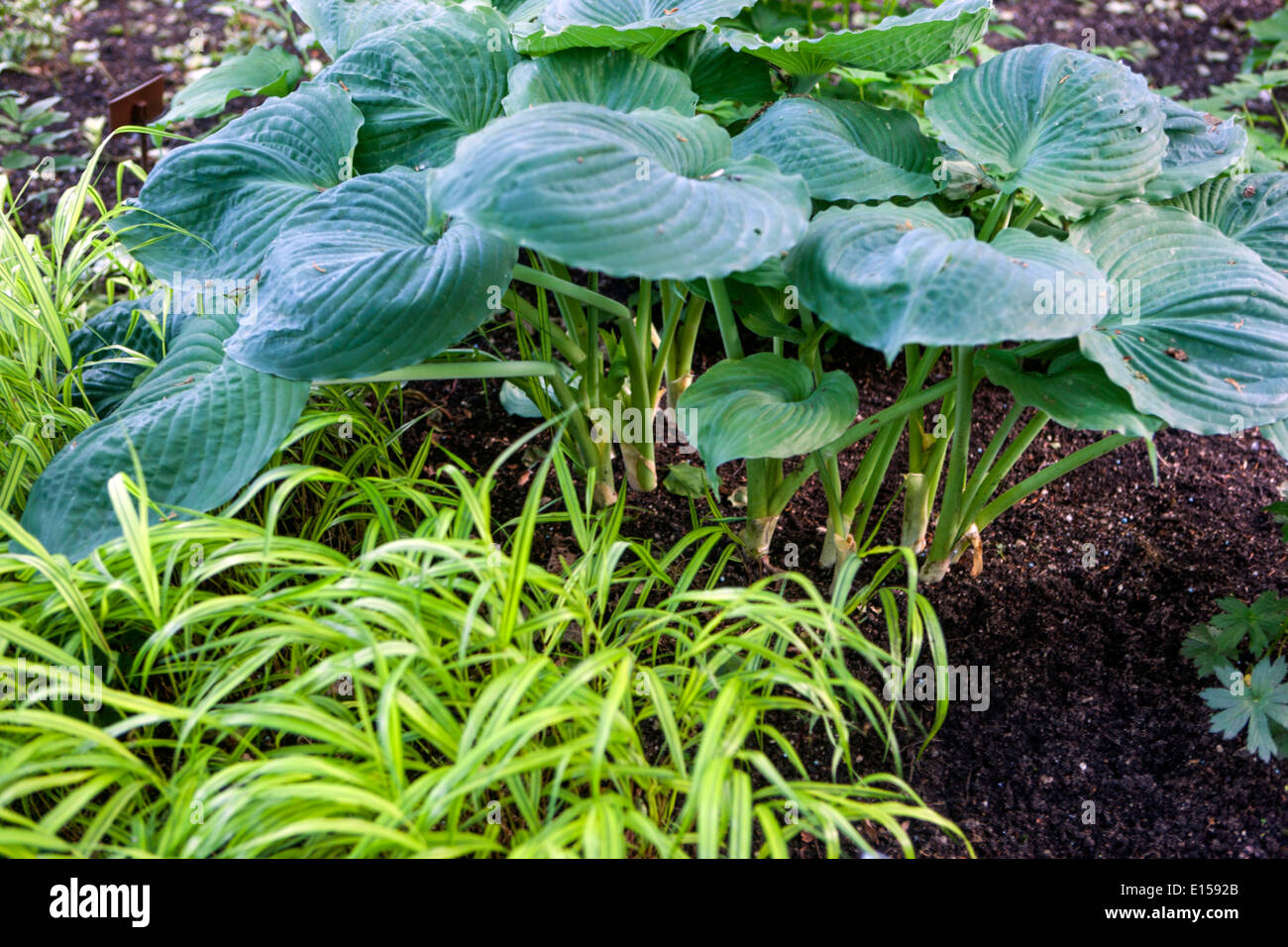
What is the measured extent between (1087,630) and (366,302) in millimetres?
1417

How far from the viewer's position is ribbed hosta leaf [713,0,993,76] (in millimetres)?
1527

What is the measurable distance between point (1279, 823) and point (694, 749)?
3.04 feet

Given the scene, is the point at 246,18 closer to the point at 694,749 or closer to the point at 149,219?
the point at 149,219

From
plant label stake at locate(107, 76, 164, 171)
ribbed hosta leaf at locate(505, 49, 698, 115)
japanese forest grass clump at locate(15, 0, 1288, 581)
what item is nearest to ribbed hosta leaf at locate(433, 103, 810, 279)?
japanese forest grass clump at locate(15, 0, 1288, 581)

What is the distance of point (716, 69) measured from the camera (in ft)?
6.03

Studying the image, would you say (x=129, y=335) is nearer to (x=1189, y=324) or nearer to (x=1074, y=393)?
(x=1074, y=393)

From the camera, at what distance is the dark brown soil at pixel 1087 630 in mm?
1512

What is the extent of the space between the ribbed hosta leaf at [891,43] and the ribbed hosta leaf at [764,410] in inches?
20.6

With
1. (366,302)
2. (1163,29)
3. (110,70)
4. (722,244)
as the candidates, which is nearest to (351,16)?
(366,302)

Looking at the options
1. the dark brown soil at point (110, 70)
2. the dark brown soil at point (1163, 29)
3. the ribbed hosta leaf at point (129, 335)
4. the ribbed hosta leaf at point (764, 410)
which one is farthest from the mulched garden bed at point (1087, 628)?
the dark brown soil at point (1163, 29)

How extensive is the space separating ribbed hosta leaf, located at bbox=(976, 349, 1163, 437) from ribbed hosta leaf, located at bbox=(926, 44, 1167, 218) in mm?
236

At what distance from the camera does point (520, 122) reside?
1267mm

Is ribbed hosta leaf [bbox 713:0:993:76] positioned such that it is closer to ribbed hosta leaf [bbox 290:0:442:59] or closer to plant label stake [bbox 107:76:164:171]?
ribbed hosta leaf [bbox 290:0:442:59]
